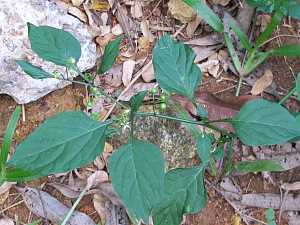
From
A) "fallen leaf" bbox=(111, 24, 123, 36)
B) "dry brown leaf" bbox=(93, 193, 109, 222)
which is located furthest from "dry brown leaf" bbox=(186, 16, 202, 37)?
"dry brown leaf" bbox=(93, 193, 109, 222)

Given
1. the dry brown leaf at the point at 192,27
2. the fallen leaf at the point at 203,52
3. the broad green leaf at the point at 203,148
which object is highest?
the dry brown leaf at the point at 192,27

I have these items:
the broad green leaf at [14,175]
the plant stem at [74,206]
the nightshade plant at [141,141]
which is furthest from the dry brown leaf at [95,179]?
the nightshade plant at [141,141]

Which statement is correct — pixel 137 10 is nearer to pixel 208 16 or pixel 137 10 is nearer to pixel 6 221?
Result: pixel 208 16

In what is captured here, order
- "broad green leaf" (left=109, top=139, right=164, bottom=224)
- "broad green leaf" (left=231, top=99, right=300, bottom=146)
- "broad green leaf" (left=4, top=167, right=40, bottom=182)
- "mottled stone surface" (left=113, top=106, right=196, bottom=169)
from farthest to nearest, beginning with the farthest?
"mottled stone surface" (left=113, top=106, right=196, bottom=169) < "broad green leaf" (left=4, top=167, right=40, bottom=182) < "broad green leaf" (left=231, top=99, right=300, bottom=146) < "broad green leaf" (left=109, top=139, right=164, bottom=224)

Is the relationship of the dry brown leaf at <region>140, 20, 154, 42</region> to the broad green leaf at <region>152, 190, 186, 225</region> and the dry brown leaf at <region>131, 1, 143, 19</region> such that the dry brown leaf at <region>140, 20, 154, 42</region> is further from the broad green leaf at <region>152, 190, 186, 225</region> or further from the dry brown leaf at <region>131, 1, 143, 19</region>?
the broad green leaf at <region>152, 190, 186, 225</region>

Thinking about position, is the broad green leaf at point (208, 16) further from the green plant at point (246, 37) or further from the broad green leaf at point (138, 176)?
the broad green leaf at point (138, 176)

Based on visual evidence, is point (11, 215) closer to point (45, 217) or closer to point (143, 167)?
point (45, 217)
